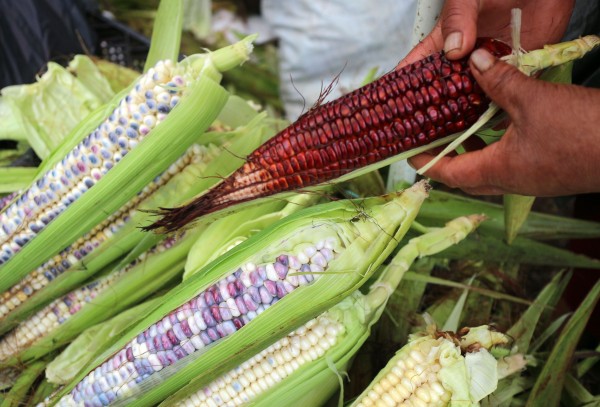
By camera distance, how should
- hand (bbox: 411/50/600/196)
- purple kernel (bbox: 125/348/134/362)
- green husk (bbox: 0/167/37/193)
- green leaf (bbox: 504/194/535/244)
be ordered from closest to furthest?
hand (bbox: 411/50/600/196), purple kernel (bbox: 125/348/134/362), green leaf (bbox: 504/194/535/244), green husk (bbox: 0/167/37/193)

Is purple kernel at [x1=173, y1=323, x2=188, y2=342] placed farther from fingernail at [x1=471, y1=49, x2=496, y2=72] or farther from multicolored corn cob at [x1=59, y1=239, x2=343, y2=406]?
fingernail at [x1=471, y1=49, x2=496, y2=72]

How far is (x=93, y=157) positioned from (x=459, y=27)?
2.92 ft

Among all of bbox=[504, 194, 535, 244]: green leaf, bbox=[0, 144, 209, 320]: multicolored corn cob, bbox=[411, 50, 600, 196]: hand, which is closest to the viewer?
bbox=[411, 50, 600, 196]: hand

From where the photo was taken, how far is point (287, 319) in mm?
1070

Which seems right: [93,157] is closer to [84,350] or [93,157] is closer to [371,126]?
[84,350]

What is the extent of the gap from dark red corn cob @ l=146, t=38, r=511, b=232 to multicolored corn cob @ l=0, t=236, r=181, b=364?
509 millimetres

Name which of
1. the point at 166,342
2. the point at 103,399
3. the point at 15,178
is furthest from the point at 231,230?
the point at 15,178

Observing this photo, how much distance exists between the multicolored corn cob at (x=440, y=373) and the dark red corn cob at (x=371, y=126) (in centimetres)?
37

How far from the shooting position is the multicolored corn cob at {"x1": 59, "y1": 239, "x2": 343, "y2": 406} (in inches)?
42.9

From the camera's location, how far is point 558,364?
1.42 m

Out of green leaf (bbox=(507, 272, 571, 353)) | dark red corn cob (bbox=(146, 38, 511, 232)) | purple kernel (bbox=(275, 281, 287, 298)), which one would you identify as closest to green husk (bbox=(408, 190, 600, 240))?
green leaf (bbox=(507, 272, 571, 353))

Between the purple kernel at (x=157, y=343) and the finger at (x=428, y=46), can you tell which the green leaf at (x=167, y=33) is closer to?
the finger at (x=428, y=46)

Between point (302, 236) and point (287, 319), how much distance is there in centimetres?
16

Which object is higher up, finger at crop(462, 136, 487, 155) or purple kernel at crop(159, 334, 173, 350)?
finger at crop(462, 136, 487, 155)
